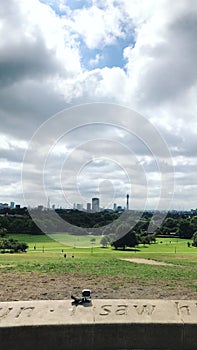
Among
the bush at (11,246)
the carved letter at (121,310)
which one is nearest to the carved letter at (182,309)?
the carved letter at (121,310)

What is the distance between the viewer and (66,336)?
19.3ft

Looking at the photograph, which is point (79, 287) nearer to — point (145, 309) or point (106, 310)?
point (106, 310)

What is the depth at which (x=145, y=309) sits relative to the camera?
6609 mm

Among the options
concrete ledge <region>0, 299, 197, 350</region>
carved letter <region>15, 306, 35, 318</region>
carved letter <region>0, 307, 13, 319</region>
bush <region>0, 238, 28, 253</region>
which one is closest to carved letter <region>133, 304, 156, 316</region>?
concrete ledge <region>0, 299, 197, 350</region>

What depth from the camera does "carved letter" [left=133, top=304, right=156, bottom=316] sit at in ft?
21.2

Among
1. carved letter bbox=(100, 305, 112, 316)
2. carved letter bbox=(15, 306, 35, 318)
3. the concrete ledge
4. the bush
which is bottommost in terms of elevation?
the bush

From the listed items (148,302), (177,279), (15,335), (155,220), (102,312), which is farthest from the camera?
(155,220)

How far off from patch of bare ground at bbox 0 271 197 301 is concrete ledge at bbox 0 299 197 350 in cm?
196

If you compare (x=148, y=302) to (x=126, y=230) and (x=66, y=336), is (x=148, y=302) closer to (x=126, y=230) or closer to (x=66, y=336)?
(x=66, y=336)

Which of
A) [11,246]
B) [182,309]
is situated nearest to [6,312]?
[182,309]

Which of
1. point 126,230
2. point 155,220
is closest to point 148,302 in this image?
point 126,230

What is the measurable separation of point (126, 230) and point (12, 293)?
54.3 meters

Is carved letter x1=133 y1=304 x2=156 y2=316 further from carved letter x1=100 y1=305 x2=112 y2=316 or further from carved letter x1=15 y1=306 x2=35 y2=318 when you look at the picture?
carved letter x1=15 y1=306 x2=35 y2=318

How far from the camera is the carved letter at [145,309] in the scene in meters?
6.45
